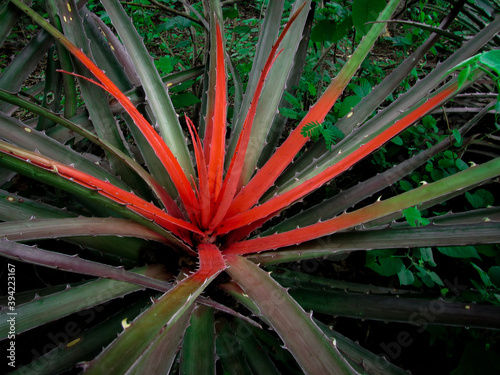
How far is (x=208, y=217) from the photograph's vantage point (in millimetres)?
868

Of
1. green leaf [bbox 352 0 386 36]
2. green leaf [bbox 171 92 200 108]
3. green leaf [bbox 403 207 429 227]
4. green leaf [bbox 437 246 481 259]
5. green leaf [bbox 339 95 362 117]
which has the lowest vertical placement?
green leaf [bbox 437 246 481 259]

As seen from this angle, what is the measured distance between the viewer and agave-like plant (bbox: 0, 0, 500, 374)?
638mm

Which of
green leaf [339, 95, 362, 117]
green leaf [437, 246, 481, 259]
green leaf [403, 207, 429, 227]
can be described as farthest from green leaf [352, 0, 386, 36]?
green leaf [437, 246, 481, 259]

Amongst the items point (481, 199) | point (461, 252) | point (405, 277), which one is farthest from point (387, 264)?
point (481, 199)

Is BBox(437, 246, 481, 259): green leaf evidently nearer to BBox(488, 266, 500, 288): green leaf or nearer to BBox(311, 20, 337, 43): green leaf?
BBox(488, 266, 500, 288): green leaf

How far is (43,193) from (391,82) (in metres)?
1.30

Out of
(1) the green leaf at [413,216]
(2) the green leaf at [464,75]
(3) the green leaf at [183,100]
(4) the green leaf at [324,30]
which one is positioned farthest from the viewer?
(3) the green leaf at [183,100]

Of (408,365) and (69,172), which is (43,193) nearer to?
(69,172)

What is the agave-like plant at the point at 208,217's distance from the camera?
0.64 meters

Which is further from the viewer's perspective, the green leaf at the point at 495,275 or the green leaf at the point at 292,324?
the green leaf at the point at 495,275

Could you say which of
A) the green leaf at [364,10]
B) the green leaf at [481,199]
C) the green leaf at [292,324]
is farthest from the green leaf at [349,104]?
the green leaf at [292,324]

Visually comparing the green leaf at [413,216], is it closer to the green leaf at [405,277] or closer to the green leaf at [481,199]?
the green leaf at [405,277]

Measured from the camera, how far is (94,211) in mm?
973

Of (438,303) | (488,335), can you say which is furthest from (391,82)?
(488,335)
